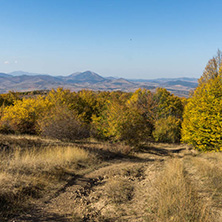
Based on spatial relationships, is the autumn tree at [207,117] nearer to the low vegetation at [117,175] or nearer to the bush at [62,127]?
the low vegetation at [117,175]

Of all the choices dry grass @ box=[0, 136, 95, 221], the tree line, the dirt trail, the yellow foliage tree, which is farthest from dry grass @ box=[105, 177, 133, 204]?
the yellow foliage tree

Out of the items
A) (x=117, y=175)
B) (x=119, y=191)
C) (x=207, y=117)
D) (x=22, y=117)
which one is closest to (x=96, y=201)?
(x=119, y=191)

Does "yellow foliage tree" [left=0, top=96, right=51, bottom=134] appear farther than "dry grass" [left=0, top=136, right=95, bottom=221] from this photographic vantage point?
Yes

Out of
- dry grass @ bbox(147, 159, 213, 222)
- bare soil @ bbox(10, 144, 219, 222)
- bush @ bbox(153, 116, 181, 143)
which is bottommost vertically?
bush @ bbox(153, 116, 181, 143)

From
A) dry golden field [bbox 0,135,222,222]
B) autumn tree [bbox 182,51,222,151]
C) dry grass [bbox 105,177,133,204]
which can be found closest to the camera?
dry golden field [bbox 0,135,222,222]

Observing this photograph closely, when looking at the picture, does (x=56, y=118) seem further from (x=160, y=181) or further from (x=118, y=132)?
(x=160, y=181)

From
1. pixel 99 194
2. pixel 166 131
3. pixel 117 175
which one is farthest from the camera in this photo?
pixel 166 131

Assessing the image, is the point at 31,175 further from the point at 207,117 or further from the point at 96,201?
the point at 207,117

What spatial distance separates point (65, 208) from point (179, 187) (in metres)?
3.31

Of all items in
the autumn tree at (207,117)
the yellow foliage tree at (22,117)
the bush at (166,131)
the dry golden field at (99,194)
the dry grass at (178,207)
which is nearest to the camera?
the dry grass at (178,207)

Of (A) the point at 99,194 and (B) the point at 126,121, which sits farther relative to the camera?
(B) the point at 126,121

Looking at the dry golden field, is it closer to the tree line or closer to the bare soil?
the bare soil

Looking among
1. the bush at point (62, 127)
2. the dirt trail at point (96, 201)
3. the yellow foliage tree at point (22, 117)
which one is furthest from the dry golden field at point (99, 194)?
the yellow foliage tree at point (22, 117)

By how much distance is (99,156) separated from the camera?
10.9 m
